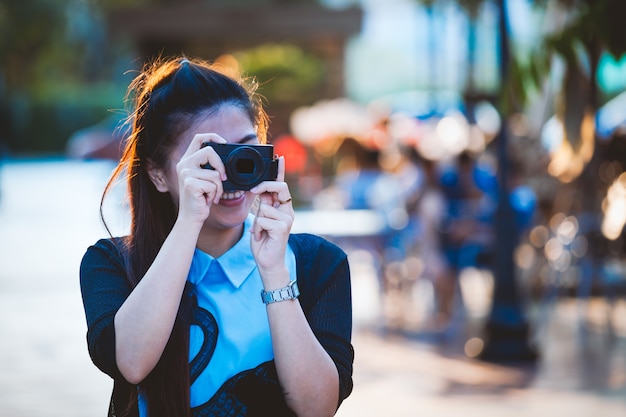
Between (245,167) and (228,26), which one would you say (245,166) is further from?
(228,26)

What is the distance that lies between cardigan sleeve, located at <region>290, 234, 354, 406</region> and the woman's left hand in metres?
0.19

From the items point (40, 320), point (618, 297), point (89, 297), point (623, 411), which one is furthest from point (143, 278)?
point (618, 297)

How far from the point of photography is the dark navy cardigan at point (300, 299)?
2.25 m

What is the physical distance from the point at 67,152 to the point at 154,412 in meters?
48.6

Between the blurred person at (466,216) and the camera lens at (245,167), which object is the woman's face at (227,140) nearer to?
the camera lens at (245,167)

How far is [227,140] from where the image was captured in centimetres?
233

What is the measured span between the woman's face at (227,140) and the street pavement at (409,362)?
147 centimetres

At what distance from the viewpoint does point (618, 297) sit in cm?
996

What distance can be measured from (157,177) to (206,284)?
0.95ft

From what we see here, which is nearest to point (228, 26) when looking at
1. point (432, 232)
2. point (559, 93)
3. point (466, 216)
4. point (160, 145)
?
point (466, 216)

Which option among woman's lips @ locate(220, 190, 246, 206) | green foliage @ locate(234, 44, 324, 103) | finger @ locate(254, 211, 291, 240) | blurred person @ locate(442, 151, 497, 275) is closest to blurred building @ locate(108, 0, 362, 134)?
green foliage @ locate(234, 44, 324, 103)

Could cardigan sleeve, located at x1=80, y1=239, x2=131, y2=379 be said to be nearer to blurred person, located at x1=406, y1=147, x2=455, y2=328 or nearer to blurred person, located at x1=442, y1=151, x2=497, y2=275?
blurred person, located at x1=442, y1=151, x2=497, y2=275

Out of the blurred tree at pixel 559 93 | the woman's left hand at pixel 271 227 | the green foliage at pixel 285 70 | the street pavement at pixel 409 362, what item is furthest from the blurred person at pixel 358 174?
the green foliage at pixel 285 70

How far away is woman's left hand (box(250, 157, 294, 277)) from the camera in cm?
218
